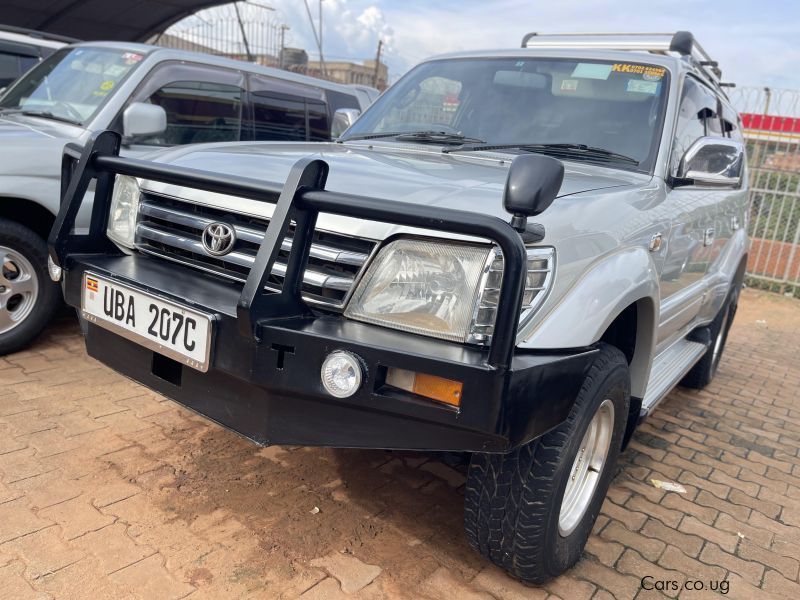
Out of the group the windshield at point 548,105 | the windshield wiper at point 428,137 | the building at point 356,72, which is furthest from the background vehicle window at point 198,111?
the building at point 356,72

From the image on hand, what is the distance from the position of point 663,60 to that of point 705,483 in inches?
84.8

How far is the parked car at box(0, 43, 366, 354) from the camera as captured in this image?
12.4ft

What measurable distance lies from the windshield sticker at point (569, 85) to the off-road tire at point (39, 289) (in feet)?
9.85

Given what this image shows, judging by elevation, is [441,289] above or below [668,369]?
above

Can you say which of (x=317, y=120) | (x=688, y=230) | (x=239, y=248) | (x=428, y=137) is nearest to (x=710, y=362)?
(x=688, y=230)

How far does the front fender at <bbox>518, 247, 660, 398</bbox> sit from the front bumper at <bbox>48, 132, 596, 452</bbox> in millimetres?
55

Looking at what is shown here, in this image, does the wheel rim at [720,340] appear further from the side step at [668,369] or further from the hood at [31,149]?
the hood at [31,149]

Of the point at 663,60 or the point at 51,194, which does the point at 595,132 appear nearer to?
the point at 663,60

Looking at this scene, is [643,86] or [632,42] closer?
[643,86]

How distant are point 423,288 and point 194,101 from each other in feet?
11.9

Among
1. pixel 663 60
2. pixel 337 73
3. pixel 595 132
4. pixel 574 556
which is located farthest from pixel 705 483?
pixel 337 73

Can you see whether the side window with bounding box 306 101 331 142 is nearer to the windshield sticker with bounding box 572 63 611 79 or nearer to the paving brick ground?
the paving brick ground

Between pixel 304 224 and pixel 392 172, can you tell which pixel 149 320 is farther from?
pixel 392 172

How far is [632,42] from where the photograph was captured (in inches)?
160
